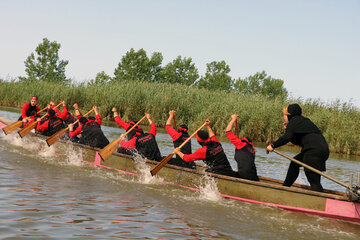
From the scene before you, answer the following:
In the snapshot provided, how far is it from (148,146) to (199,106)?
13042 millimetres

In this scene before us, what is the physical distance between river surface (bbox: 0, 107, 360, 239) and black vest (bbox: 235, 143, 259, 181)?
0.65 m

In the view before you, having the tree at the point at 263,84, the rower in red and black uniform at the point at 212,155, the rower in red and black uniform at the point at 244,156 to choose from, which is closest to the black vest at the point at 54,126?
the rower in red and black uniform at the point at 212,155

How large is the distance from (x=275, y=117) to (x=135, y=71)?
39169 mm

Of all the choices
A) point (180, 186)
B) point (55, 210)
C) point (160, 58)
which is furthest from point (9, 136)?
point (160, 58)

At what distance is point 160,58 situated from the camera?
198 ft

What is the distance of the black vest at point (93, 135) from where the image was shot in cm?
1131

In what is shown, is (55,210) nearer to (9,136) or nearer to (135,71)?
(9,136)

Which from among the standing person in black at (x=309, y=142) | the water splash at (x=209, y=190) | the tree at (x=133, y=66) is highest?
the tree at (x=133, y=66)

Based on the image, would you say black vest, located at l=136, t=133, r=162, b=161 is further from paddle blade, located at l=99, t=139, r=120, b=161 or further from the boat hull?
paddle blade, located at l=99, t=139, r=120, b=161

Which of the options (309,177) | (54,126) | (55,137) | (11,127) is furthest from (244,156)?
(11,127)

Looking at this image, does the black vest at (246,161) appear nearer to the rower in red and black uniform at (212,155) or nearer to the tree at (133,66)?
the rower in red and black uniform at (212,155)

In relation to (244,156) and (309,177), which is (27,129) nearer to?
(244,156)

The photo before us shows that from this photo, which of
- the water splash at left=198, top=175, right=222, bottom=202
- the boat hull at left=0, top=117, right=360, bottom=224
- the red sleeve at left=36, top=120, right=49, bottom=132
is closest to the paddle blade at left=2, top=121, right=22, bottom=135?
the red sleeve at left=36, top=120, right=49, bottom=132

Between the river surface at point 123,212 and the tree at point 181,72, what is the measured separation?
5179 centimetres
